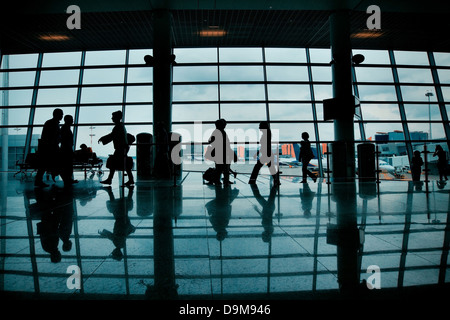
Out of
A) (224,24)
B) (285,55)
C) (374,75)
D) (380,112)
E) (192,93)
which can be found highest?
Result: (224,24)

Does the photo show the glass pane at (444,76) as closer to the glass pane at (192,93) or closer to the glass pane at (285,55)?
the glass pane at (285,55)

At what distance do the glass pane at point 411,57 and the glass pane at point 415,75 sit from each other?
46 cm

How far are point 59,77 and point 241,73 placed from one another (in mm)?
8931

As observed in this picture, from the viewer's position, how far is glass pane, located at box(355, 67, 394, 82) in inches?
459

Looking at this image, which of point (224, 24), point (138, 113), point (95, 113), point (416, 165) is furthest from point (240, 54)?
point (416, 165)

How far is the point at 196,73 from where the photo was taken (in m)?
11.5

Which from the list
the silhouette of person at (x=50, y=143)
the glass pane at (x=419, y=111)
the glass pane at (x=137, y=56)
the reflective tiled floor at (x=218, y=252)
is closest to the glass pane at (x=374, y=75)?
the glass pane at (x=419, y=111)

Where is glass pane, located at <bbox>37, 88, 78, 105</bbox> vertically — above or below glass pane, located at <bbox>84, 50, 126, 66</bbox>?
below

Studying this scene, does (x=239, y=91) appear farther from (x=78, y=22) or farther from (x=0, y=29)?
(x=0, y=29)

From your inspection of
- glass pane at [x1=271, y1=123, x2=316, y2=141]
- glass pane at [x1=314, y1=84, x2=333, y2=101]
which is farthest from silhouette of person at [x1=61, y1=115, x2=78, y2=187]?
glass pane at [x1=314, y1=84, x2=333, y2=101]

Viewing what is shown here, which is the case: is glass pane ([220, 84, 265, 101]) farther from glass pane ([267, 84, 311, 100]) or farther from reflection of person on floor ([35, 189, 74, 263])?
reflection of person on floor ([35, 189, 74, 263])

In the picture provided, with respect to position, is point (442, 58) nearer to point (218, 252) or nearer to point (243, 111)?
point (243, 111)

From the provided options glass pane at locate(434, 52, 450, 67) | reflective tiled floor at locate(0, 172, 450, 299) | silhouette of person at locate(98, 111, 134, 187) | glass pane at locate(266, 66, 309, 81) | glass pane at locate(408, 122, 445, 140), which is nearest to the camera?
reflective tiled floor at locate(0, 172, 450, 299)

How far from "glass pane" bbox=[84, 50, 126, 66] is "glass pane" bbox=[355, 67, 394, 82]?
39.0 feet
